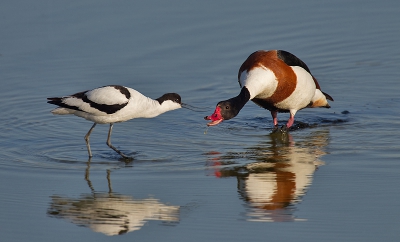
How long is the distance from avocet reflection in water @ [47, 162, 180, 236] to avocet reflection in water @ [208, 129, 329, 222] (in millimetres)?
836

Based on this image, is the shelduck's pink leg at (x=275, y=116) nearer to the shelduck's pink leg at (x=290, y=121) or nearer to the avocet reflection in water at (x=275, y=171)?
the shelduck's pink leg at (x=290, y=121)

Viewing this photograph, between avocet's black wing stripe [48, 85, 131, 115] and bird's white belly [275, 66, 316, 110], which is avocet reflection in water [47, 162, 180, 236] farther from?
bird's white belly [275, 66, 316, 110]

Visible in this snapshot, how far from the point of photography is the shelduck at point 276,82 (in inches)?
391

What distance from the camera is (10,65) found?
12.8 meters

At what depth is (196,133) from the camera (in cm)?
1034

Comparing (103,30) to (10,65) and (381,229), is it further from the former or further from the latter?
(381,229)

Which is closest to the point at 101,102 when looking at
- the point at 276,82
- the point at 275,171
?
the point at 275,171

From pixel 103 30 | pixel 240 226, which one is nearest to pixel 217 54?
pixel 103 30

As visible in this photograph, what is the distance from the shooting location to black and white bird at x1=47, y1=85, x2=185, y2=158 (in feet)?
29.5

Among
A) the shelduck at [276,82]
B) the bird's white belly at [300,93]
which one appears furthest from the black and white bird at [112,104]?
the bird's white belly at [300,93]

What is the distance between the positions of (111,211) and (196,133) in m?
3.22

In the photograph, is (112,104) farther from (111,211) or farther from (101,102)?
(111,211)

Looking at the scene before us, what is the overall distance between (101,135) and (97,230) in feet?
11.7

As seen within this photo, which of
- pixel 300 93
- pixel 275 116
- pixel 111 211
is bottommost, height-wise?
pixel 111 211
